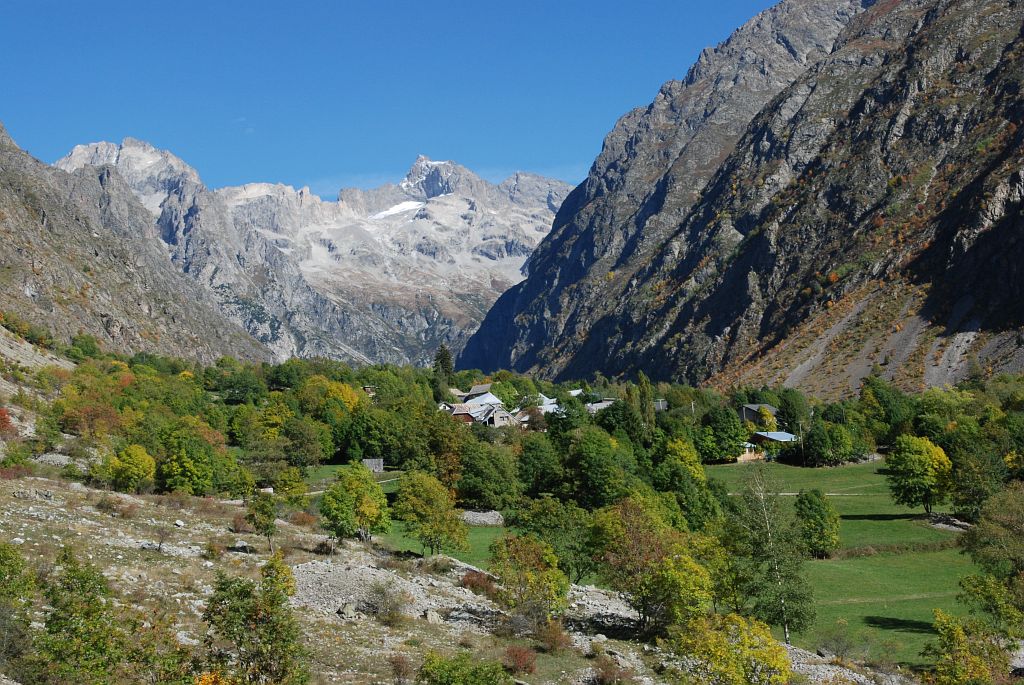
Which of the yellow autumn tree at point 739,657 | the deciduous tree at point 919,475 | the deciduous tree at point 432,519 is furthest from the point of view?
the deciduous tree at point 919,475

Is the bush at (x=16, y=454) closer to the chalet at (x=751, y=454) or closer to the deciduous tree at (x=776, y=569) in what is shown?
the deciduous tree at (x=776, y=569)

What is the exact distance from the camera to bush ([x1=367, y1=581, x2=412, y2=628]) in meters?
41.0

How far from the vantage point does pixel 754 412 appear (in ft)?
458

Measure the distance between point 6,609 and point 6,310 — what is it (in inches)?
6327

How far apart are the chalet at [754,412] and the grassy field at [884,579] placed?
41413 mm

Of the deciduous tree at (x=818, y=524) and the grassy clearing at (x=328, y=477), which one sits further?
the grassy clearing at (x=328, y=477)

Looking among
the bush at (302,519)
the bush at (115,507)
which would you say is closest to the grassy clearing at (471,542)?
the bush at (302,519)

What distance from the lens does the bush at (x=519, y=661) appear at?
36531mm

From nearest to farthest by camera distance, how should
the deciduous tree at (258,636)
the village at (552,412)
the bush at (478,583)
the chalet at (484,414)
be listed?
the deciduous tree at (258,636) < the bush at (478,583) < the village at (552,412) < the chalet at (484,414)

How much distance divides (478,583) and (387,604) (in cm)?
1149

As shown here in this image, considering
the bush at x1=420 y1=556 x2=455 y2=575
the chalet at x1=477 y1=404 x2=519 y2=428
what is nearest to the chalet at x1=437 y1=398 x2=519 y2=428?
the chalet at x1=477 y1=404 x2=519 y2=428

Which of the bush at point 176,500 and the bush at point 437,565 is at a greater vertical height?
the bush at point 176,500

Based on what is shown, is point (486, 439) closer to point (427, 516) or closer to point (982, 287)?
point (427, 516)

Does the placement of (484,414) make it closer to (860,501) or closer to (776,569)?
(860,501)
